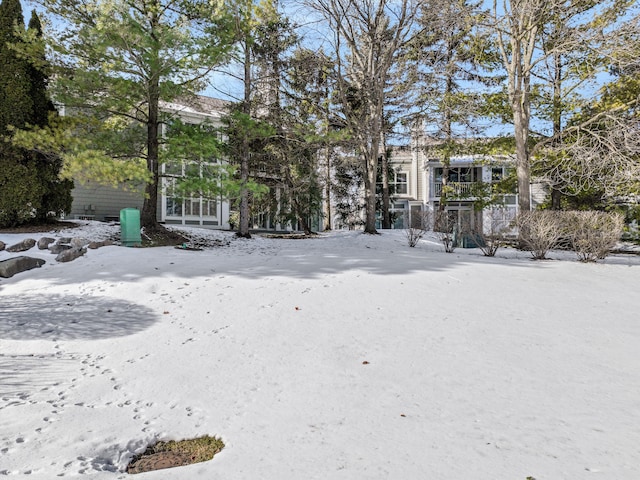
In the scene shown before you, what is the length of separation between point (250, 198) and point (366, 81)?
21.9 feet

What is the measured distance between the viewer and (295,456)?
2307 millimetres

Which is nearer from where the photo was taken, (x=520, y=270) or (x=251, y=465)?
(x=251, y=465)

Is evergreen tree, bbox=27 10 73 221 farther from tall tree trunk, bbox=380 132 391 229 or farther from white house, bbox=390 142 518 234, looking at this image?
white house, bbox=390 142 518 234

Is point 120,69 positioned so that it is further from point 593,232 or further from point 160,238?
point 593,232

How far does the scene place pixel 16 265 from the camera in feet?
24.7

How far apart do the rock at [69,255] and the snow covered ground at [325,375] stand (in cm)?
126

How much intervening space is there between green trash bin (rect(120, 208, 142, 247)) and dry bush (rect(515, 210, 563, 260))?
9.93 metres

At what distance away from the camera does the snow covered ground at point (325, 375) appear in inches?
90.2

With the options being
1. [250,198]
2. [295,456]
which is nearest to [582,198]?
[250,198]

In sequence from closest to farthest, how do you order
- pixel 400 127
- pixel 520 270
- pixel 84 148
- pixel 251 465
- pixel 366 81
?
1. pixel 251 465
2. pixel 520 270
3. pixel 84 148
4. pixel 366 81
5. pixel 400 127

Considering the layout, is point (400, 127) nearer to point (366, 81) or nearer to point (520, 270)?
point (366, 81)

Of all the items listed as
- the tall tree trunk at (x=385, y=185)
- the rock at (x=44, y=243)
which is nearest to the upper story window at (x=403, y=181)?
the tall tree trunk at (x=385, y=185)

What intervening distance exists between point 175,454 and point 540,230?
986 centimetres

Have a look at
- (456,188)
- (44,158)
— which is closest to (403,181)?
(456,188)
